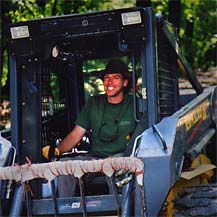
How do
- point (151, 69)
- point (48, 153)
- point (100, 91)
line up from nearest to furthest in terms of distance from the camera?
1. point (151, 69)
2. point (48, 153)
3. point (100, 91)

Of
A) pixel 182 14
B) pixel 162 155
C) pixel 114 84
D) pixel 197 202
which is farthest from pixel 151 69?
pixel 182 14

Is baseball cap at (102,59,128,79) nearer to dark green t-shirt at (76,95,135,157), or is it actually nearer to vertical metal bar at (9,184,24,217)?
dark green t-shirt at (76,95,135,157)

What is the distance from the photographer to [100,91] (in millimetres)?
5824

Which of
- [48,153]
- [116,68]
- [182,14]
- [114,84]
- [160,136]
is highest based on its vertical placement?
[182,14]

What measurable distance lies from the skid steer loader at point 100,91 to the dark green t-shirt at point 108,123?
0.49 ft

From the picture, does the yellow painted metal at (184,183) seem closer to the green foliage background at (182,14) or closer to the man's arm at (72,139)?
the man's arm at (72,139)

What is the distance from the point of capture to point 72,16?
4.55 meters

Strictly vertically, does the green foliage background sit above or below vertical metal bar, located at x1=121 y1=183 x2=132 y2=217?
above

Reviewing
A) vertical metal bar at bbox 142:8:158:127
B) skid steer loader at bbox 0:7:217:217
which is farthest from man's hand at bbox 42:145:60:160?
vertical metal bar at bbox 142:8:158:127

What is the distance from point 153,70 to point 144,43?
223 millimetres

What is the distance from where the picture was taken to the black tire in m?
3.79

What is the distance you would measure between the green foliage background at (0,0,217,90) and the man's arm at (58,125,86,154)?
5534 mm

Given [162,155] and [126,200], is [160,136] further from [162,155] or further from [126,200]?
[126,200]

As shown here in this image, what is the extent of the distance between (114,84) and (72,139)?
619mm
